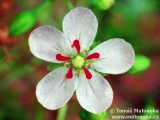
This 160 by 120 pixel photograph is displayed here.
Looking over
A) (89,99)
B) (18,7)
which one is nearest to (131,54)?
(89,99)

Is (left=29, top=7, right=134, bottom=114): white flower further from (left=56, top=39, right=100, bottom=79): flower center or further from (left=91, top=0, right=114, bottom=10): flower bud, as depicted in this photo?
(left=91, top=0, right=114, bottom=10): flower bud

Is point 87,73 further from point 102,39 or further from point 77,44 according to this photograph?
Result: point 102,39

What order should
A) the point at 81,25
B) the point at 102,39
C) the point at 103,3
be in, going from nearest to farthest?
the point at 81,25 < the point at 103,3 < the point at 102,39

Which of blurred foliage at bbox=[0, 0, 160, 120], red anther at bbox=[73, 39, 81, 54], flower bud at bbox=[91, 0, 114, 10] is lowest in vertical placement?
blurred foliage at bbox=[0, 0, 160, 120]

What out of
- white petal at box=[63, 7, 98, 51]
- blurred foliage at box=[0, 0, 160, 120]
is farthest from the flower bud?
blurred foliage at box=[0, 0, 160, 120]

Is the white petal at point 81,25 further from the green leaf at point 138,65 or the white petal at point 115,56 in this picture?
the green leaf at point 138,65

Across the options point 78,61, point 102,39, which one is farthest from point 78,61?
point 102,39
